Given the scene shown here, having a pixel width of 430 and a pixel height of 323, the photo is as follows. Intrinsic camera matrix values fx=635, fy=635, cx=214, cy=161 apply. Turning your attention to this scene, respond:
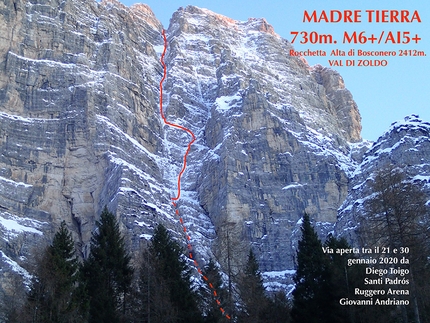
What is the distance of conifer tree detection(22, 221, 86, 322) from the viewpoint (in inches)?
1350

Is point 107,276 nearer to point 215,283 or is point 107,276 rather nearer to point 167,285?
point 167,285

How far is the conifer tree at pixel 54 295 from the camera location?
34.3 m

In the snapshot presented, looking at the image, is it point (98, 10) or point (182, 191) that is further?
point (98, 10)

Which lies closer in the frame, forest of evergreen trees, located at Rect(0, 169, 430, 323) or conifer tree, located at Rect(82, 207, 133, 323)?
forest of evergreen trees, located at Rect(0, 169, 430, 323)

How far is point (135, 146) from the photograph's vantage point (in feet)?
453

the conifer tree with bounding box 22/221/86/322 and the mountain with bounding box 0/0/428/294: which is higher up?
the mountain with bounding box 0/0/428/294

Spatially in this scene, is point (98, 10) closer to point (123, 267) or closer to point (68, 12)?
point (68, 12)

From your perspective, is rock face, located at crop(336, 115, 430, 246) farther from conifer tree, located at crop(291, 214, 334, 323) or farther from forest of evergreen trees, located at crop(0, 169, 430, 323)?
forest of evergreen trees, located at crop(0, 169, 430, 323)

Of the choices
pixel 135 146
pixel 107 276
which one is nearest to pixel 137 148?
pixel 135 146

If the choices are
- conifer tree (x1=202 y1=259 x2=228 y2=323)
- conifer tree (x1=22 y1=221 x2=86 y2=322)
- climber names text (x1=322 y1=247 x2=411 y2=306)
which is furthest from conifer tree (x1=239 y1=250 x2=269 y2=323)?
conifer tree (x1=22 y1=221 x2=86 y2=322)

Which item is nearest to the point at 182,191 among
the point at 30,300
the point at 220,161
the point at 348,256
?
the point at 220,161

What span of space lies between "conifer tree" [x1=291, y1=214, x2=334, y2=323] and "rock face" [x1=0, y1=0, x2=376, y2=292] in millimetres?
58547

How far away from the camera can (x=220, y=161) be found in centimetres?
14112

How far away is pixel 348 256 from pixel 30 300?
76.4ft
